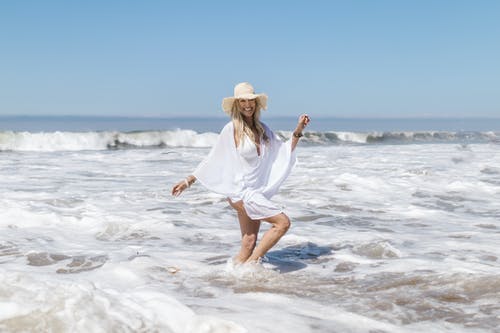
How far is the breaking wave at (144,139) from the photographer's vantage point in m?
29.3

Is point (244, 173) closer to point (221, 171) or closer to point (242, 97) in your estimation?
point (221, 171)

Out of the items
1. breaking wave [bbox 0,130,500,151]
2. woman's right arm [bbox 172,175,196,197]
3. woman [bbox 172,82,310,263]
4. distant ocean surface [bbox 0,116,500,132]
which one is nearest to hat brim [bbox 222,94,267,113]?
woman [bbox 172,82,310,263]

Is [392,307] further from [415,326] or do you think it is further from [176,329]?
[176,329]

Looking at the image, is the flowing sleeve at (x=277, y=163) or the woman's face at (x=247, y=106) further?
the flowing sleeve at (x=277, y=163)

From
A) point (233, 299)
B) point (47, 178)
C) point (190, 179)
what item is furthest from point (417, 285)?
point (47, 178)

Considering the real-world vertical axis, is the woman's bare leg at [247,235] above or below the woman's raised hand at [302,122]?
below

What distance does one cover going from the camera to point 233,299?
4.56 m

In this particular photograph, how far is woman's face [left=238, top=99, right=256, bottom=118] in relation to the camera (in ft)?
17.3

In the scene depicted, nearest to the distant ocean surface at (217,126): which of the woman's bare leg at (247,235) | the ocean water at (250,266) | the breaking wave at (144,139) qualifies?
the breaking wave at (144,139)

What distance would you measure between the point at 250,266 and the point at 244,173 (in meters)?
0.81

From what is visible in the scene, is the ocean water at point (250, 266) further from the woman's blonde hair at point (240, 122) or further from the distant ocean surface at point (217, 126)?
the distant ocean surface at point (217, 126)

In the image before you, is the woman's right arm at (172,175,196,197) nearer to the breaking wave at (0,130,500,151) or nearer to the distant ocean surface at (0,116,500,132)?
the breaking wave at (0,130,500,151)

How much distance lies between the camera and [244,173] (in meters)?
5.43

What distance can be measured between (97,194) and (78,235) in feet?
12.1
